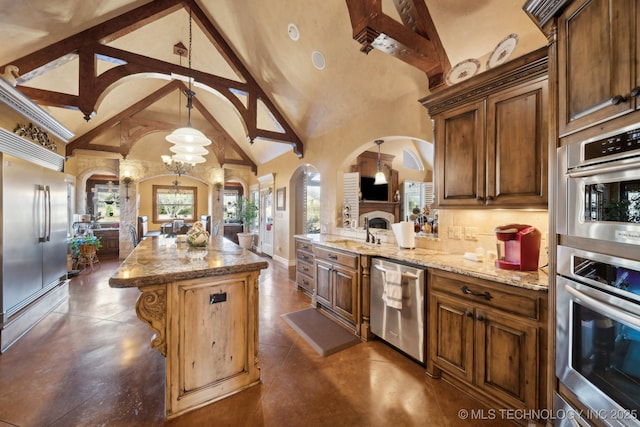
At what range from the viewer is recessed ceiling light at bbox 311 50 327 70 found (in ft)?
11.6

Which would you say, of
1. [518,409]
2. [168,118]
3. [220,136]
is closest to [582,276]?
[518,409]

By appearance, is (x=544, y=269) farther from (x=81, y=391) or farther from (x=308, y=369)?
(x=81, y=391)

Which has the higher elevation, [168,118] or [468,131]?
[168,118]

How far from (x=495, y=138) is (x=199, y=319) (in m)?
2.61

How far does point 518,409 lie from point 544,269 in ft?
3.14

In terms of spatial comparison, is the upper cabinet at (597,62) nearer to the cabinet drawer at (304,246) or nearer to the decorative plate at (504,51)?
the decorative plate at (504,51)

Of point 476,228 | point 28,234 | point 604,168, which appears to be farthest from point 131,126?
point 604,168

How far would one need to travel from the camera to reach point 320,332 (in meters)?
2.79

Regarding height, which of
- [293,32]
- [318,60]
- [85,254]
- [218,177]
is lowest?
[85,254]

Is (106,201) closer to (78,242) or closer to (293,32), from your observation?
(78,242)

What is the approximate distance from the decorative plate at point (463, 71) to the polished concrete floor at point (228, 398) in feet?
8.64

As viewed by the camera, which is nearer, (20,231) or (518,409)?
(518,409)

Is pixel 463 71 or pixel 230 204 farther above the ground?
pixel 463 71

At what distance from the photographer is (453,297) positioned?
6.15 feet
